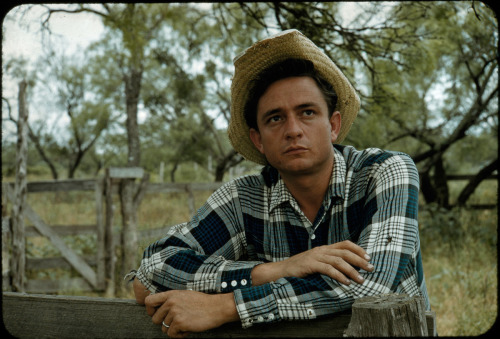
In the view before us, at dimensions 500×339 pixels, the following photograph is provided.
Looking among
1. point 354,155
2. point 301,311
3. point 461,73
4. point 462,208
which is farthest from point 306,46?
point 461,73

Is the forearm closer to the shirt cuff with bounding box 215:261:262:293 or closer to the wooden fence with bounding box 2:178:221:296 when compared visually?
the shirt cuff with bounding box 215:261:262:293

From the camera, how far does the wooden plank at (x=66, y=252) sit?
19.5ft

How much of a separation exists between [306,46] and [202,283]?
1.33m

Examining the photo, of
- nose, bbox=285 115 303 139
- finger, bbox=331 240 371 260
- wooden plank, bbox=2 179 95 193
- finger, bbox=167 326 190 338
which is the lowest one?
finger, bbox=167 326 190 338

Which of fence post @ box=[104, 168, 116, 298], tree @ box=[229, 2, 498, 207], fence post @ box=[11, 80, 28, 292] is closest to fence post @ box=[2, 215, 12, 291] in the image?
fence post @ box=[11, 80, 28, 292]

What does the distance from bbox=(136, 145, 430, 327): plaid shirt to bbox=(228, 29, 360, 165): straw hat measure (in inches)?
11.9

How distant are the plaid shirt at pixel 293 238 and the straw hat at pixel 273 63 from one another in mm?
304

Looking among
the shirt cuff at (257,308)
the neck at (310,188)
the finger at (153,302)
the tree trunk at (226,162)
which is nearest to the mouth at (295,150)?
the neck at (310,188)

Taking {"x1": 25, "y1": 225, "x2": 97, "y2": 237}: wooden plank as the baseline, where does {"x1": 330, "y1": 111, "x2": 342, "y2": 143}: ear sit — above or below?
above

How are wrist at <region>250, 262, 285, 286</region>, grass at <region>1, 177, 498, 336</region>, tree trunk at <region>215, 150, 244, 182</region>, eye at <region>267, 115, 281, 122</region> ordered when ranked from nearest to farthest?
wrist at <region>250, 262, 285, 286</region>, eye at <region>267, 115, 281, 122</region>, grass at <region>1, 177, 498, 336</region>, tree trunk at <region>215, 150, 244, 182</region>

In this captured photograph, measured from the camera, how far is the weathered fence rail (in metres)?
1.35

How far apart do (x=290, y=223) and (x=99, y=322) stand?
3.30 feet

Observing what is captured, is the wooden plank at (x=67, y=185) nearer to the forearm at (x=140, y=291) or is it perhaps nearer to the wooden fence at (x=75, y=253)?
the wooden fence at (x=75, y=253)

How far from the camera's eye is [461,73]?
9992mm
